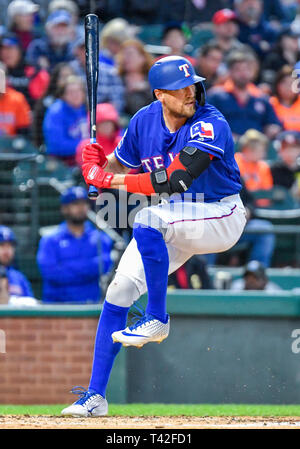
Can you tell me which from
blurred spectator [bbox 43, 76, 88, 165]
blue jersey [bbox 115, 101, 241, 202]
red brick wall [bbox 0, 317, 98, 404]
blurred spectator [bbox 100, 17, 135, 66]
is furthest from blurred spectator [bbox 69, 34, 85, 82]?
blue jersey [bbox 115, 101, 241, 202]

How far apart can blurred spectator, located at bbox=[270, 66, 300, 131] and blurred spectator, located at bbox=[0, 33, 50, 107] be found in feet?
7.93

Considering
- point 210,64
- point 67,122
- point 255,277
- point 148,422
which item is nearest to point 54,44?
point 67,122

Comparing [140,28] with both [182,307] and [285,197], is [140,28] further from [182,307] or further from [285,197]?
[182,307]

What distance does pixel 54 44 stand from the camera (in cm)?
914

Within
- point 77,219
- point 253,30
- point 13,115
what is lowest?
point 77,219

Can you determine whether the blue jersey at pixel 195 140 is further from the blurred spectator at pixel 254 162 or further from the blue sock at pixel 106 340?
the blurred spectator at pixel 254 162

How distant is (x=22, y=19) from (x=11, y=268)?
3.19 meters

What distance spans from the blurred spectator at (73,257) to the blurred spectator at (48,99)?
Result: 1.29m

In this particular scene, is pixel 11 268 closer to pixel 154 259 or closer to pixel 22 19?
pixel 154 259

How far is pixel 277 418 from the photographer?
5.42 metres

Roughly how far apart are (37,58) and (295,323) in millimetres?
3973

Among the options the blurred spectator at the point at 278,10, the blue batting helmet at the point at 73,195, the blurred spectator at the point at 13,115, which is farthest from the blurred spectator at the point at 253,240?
the blurred spectator at the point at 278,10
